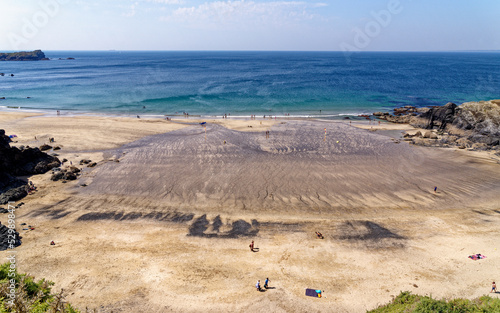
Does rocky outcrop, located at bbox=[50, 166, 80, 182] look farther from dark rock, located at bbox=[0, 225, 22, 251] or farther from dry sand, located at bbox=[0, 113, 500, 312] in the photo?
dark rock, located at bbox=[0, 225, 22, 251]

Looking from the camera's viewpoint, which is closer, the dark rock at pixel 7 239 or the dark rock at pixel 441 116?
the dark rock at pixel 7 239

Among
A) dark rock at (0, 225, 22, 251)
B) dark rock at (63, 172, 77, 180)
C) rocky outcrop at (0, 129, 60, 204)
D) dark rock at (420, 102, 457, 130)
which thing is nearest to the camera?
dark rock at (0, 225, 22, 251)

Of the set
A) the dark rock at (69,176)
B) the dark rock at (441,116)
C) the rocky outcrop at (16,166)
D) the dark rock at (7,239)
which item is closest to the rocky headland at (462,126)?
the dark rock at (441,116)

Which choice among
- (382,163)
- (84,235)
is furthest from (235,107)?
(84,235)

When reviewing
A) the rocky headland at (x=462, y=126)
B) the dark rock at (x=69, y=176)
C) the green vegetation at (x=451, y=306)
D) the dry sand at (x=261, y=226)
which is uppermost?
the rocky headland at (x=462, y=126)

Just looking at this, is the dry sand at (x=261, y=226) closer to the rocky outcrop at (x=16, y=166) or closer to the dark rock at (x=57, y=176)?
the dark rock at (x=57, y=176)

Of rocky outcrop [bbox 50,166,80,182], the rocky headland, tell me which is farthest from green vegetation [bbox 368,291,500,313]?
the rocky headland

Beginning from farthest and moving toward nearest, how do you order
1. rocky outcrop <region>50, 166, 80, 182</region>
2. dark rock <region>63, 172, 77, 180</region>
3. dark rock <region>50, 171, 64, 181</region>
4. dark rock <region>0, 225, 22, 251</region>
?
1. dark rock <region>63, 172, 77, 180</region>
2. rocky outcrop <region>50, 166, 80, 182</region>
3. dark rock <region>50, 171, 64, 181</region>
4. dark rock <region>0, 225, 22, 251</region>
